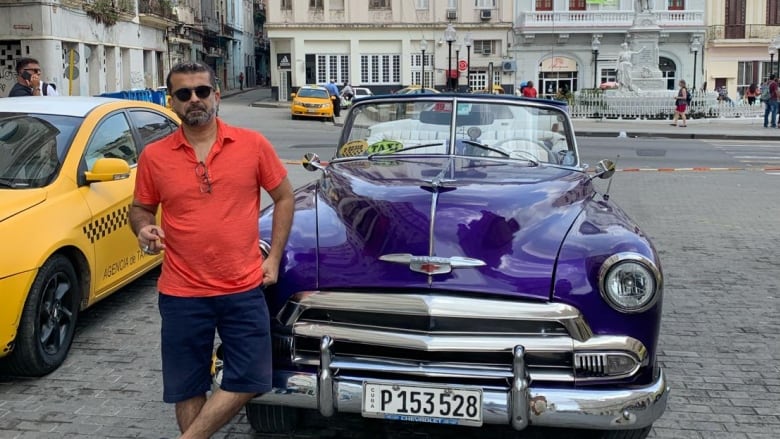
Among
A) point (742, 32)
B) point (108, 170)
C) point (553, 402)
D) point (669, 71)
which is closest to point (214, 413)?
point (553, 402)

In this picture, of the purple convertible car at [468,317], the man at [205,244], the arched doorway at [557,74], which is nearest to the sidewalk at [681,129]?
the arched doorway at [557,74]

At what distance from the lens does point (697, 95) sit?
33.5m

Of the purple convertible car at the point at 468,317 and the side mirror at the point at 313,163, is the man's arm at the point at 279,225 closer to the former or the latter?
the purple convertible car at the point at 468,317

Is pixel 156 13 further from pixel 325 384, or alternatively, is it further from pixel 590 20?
pixel 325 384

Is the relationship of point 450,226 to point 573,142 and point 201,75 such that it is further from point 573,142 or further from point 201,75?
point 573,142

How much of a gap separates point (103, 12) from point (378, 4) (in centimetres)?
2232

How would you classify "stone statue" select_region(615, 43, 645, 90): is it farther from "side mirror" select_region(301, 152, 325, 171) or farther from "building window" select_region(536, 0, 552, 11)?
"side mirror" select_region(301, 152, 325, 171)

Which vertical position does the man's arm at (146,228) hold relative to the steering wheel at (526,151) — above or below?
below

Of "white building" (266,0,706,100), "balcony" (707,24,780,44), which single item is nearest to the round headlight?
"white building" (266,0,706,100)

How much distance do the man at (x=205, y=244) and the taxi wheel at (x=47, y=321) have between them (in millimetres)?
1599

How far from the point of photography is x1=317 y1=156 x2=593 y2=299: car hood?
3.57 metres

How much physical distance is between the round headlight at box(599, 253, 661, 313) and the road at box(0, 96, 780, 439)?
99 cm

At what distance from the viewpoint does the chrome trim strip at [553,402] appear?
3.37 m

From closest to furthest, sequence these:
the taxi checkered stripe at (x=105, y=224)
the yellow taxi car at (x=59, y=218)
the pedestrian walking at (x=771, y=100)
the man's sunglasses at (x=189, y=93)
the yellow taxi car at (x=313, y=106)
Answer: the man's sunglasses at (x=189, y=93) → the yellow taxi car at (x=59, y=218) → the taxi checkered stripe at (x=105, y=224) → the pedestrian walking at (x=771, y=100) → the yellow taxi car at (x=313, y=106)
